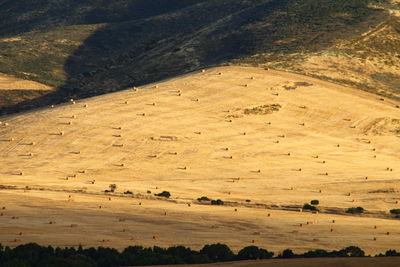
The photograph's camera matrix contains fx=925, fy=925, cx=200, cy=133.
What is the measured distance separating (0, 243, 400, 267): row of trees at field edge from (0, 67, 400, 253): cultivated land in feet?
14.1

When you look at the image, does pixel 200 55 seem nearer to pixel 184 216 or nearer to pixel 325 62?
pixel 325 62

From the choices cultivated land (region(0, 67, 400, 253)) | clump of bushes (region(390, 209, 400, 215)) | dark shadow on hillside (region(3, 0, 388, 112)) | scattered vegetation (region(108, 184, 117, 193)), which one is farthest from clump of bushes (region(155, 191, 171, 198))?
dark shadow on hillside (region(3, 0, 388, 112))

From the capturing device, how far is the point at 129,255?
166 feet

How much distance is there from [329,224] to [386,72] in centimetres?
7489

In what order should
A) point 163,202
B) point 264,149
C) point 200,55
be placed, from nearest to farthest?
point 163,202, point 264,149, point 200,55

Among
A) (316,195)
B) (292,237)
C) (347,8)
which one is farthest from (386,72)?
(292,237)

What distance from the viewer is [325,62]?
454 feet

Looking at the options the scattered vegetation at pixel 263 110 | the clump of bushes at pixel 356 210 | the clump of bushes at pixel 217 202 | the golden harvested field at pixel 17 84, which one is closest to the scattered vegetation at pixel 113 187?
the clump of bushes at pixel 217 202

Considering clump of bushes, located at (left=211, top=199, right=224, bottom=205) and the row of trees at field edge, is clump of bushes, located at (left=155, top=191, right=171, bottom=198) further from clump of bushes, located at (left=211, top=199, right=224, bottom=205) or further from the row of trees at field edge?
the row of trees at field edge

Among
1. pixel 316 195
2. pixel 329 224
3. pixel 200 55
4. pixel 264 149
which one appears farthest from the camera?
pixel 200 55

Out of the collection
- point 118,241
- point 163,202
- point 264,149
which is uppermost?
point 264,149

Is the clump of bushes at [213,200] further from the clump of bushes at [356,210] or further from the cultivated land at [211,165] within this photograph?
the clump of bushes at [356,210]

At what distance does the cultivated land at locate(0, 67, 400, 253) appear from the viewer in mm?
63031

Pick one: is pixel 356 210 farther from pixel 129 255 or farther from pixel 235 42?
pixel 235 42
